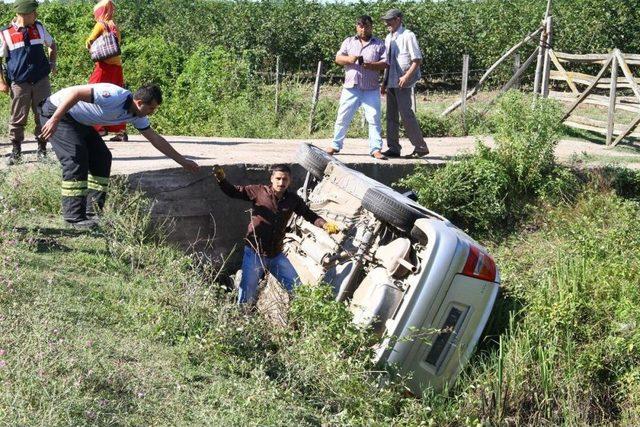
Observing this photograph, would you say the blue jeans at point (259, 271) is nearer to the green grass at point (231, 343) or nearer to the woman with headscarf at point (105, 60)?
the green grass at point (231, 343)

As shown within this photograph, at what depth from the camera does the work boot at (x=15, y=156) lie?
32.4ft

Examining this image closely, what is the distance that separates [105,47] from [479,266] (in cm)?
547

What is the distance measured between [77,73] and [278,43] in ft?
25.4

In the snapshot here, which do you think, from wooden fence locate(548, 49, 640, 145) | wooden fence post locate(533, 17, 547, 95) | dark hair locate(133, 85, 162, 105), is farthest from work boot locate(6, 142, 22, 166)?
wooden fence post locate(533, 17, 547, 95)

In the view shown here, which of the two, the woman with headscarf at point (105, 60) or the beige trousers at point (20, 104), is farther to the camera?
the woman with headscarf at point (105, 60)

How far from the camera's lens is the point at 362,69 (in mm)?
10773

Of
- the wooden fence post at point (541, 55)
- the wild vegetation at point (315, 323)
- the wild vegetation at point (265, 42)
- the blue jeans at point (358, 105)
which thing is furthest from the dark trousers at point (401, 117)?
the wooden fence post at point (541, 55)

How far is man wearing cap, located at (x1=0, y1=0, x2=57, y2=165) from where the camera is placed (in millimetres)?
10109

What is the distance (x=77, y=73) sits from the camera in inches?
817

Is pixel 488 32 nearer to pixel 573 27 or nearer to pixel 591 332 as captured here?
pixel 573 27

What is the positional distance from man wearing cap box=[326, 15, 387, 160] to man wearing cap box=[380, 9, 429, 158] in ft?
0.62

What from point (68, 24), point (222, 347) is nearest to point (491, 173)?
point (222, 347)

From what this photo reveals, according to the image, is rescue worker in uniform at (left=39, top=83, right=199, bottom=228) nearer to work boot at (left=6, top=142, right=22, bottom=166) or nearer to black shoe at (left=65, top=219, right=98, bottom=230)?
black shoe at (left=65, top=219, right=98, bottom=230)

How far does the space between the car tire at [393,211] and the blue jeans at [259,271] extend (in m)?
1.08
